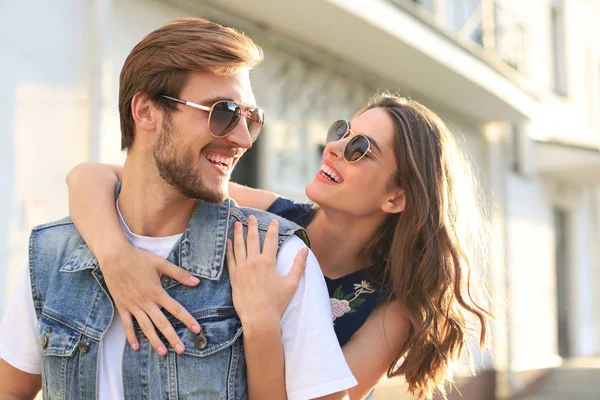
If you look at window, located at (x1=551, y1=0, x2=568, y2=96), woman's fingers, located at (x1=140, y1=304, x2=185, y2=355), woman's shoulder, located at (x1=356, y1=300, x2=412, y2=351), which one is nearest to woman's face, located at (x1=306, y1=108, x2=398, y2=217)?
woman's shoulder, located at (x1=356, y1=300, x2=412, y2=351)

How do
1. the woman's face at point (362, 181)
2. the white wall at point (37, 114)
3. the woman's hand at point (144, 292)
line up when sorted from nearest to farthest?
the woman's hand at point (144, 292)
the woman's face at point (362, 181)
the white wall at point (37, 114)

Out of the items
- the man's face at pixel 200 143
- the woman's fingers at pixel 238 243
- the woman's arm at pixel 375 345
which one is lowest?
the woman's arm at pixel 375 345

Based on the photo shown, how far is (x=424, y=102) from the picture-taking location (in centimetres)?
1056

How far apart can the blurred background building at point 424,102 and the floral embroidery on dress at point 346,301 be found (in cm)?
72

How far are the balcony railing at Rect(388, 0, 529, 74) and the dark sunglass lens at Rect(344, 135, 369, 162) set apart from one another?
20.2 feet

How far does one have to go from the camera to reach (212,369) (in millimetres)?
2143

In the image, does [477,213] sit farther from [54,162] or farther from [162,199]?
[54,162]

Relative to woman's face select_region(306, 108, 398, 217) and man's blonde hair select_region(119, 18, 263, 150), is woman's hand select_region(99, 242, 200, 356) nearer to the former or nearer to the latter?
man's blonde hair select_region(119, 18, 263, 150)

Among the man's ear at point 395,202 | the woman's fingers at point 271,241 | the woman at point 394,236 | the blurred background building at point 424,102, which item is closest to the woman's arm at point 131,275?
the woman at point 394,236

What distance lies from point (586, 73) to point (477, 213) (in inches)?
583

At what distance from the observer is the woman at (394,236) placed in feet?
9.43

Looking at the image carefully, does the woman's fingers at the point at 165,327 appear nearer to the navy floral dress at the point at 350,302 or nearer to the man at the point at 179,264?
the man at the point at 179,264

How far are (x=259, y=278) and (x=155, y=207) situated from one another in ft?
1.51

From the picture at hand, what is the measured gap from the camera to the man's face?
231cm
